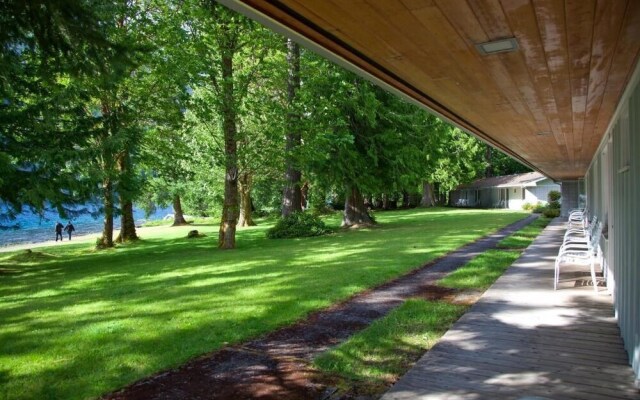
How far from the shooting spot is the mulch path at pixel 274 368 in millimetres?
4461

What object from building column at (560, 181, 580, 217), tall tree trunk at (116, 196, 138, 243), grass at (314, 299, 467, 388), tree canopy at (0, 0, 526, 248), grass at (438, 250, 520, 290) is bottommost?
grass at (314, 299, 467, 388)

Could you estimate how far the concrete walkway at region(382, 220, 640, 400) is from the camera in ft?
12.7

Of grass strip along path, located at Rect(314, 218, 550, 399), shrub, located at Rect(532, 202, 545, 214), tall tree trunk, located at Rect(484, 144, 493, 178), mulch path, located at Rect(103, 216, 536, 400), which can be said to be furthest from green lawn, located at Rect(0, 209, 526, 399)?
tall tree trunk, located at Rect(484, 144, 493, 178)

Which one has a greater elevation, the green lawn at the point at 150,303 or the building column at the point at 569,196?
the building column at the point at 569,196

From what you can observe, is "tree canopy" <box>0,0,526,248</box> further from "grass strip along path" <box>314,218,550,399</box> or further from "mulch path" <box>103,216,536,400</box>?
"grass strip along path" <box>314,218,550,399</box>

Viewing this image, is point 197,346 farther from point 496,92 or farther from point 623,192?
Result: point 623,192

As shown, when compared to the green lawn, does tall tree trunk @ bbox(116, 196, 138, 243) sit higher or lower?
higher

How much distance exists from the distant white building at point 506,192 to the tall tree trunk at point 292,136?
24754mm

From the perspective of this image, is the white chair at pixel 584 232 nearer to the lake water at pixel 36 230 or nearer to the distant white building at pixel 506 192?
the lake water at pixel 36 230

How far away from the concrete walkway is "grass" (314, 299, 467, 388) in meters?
0.34

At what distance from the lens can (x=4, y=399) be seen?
441 centimetres

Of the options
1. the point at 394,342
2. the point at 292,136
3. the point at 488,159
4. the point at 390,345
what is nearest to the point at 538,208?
the point at 488,159

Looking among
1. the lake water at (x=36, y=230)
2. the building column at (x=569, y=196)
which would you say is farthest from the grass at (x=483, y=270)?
the building column at (x=569, y=196)

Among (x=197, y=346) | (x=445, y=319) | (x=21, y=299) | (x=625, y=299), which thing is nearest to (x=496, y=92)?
(x=625, y=299)
